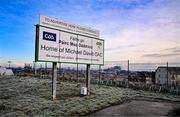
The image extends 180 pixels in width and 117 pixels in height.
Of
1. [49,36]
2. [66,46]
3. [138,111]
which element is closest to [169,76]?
[66,46]

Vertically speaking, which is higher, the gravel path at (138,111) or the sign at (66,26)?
the sign at (66,26)

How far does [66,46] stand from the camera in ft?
49.1

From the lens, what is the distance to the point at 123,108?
1217cm

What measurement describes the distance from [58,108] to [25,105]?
1912mm

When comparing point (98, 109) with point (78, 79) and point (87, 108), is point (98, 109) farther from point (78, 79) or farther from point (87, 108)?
point (78, 79)

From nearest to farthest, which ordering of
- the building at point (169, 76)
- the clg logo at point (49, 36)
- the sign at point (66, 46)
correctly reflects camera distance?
1. the sign at point (66, 46)
2. the clg logo at point (49, 36)
3. the building at point (169, 76)

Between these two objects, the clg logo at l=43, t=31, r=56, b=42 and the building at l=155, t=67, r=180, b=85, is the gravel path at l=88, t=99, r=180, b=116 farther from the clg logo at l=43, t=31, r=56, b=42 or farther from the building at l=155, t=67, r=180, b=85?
the building at l=155, t=67, r=180, b=85

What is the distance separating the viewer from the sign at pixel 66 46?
518 inches

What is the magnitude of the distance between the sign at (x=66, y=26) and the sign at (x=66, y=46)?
0.13m

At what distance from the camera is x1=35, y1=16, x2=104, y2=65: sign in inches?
518

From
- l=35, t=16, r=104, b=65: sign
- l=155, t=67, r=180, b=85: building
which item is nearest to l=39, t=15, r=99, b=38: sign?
l=35, t=16, r=104, b=65: sign

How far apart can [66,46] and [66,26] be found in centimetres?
133

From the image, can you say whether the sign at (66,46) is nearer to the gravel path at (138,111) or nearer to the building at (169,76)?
the gravel path at (138,111)

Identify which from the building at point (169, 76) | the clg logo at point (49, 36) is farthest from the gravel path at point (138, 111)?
the building at point (169, 76)
